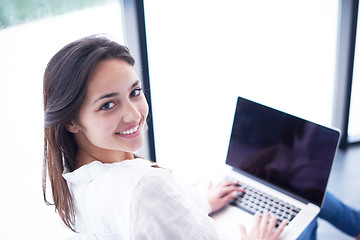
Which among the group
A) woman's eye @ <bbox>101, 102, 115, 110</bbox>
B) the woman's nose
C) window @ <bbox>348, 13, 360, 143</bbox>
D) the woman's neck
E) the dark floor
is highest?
woman's eye @ <bbox>101, 102, 115, 110</bbox>

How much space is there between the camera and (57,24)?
5.40 feet

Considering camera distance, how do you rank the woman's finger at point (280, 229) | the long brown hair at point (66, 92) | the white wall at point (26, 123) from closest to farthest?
the long brown hair at point (66, 92), the woman's finger at point (280, 229), the white wall at point (26, 123)

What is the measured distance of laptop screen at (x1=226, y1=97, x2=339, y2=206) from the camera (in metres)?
1.40

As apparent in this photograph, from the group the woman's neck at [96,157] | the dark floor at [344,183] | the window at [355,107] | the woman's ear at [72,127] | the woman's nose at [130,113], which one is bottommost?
the dark floor at [344,183]

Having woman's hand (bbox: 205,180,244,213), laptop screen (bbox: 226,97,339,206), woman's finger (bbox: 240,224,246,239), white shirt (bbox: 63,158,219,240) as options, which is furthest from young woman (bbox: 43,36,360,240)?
laptop screen (bbox: 226,97,339,206)

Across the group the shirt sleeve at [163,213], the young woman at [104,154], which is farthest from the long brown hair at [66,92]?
the shirt sleeve at [163,213]

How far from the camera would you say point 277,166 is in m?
1.52

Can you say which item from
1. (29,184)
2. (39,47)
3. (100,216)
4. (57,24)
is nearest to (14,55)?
(39,47)

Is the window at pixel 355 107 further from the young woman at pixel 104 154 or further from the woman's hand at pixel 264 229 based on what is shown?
the young woman at pixel 104 154

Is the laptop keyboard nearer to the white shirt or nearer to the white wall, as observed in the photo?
the white shirt

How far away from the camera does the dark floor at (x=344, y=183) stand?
2037 millimetres

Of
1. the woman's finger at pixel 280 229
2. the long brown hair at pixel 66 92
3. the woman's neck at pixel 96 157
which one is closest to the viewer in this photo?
the long brown hair at pixel 66 92

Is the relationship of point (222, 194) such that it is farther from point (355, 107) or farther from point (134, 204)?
point (355, 107)

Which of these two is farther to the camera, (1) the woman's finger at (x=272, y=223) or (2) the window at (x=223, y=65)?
(2) the window at (x=223, y=65)
